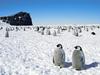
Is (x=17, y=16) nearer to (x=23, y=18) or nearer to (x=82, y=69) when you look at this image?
(x=23, y=18)

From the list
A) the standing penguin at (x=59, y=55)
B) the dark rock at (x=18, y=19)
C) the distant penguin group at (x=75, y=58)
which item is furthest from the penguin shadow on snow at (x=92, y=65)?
the dark rock at (x=18, y=19)

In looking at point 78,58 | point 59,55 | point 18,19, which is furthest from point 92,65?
point 18,19

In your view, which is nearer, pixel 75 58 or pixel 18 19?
pixel 75 58

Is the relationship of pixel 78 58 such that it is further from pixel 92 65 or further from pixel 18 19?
pixel 18 19

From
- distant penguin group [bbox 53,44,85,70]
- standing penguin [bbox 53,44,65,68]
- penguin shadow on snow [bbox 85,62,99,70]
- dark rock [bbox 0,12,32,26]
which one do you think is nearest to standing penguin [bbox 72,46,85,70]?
distant penguin group [bbox 53,44,85,70]

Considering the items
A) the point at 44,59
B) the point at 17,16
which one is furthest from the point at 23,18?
the point at 44,59

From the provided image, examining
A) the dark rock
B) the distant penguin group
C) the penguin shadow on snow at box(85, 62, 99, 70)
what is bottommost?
the penguin shadow on snow at box(85, 62, 99, 70)

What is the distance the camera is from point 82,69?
34.9ft

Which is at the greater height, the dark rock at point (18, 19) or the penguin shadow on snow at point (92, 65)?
the dark rock at point (18, 19)

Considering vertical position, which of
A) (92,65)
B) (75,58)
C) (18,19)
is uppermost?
(18,19)

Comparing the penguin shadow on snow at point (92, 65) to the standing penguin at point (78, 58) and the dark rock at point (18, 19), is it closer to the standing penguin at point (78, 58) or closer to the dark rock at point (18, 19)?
the standing penguin at point (78, 58)

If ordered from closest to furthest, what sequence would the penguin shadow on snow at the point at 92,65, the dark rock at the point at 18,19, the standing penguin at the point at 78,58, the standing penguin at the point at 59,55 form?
the standing penguin at the point at 78,58
the standing penguin at the point at 59,55
the penguin shadow on snow at the point at 92,65
the dark rock at the point at 18,19

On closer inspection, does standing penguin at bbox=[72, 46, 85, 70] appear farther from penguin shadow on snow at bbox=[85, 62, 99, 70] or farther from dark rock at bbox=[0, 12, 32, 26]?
dark rock at bbox=[0, 12, 32, 26]

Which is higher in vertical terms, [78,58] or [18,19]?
[18,19]
